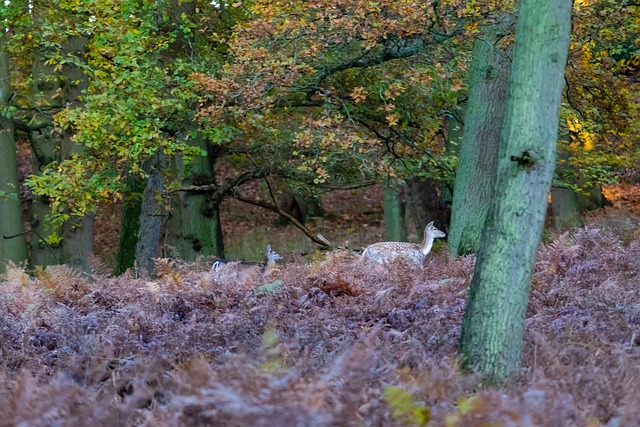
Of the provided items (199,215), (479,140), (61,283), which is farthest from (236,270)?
(199,215)

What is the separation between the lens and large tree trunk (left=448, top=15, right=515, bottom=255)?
13.4 meters

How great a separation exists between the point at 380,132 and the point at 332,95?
2.69 metres

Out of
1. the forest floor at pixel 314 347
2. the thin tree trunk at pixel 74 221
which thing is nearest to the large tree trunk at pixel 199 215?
the thin tree trunk at pixel 74 221

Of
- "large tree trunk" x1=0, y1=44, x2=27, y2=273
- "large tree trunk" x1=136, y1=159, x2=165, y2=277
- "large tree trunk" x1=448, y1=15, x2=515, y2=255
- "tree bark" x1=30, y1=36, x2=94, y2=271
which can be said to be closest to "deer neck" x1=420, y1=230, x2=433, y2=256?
"large tree trunk" x1=448, y1=15, x2=515, y2=255

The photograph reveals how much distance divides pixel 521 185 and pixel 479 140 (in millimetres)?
8007

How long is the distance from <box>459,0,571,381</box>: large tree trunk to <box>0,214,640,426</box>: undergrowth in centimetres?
29

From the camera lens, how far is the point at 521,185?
571cm

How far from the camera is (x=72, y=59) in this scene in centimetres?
1577

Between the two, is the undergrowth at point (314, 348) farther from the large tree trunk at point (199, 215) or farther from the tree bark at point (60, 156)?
the tree bark at point (60, 156)

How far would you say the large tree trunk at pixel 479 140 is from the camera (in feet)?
44.1

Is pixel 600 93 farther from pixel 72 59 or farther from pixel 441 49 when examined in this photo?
pixel 72 59

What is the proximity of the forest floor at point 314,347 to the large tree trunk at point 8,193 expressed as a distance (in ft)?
33.3

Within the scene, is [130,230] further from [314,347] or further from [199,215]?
[314,347]

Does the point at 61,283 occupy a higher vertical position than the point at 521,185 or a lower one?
lower
